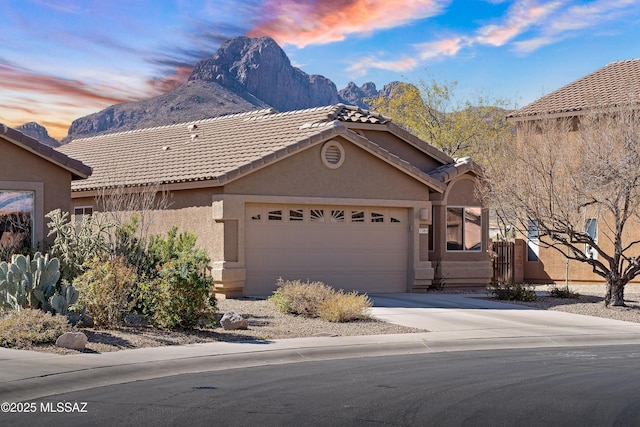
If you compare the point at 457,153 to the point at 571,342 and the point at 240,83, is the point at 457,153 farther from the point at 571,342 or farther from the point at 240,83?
the point at 240,83

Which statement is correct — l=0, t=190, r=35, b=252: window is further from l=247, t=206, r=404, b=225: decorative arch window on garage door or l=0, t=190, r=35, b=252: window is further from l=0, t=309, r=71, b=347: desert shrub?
l=247, t=206, r=404, b=225: decorative arch window on garage door

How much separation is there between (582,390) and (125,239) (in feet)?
34.2

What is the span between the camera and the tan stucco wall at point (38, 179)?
1930cm

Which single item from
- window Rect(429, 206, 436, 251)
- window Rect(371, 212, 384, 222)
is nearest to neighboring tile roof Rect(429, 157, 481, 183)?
window Rect(429, 206, 436, 251)

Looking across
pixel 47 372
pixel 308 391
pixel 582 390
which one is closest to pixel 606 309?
pixel 582 390

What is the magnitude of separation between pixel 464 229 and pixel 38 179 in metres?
13.0

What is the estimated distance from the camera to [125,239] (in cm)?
1838

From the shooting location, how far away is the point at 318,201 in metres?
23.6

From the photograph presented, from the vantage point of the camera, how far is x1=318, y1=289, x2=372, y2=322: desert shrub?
17688 millimetres

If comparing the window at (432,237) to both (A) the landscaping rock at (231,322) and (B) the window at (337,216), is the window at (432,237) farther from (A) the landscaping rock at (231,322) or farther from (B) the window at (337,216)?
(A) the landscaping rock at (231,322)

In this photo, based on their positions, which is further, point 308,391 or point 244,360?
point 244,360

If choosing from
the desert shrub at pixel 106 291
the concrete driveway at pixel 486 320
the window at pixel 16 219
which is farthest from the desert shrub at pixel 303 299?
the window at pixel 16 219

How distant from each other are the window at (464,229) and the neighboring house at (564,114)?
2.98m

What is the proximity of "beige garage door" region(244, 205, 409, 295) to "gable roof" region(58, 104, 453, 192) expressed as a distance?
4.45 ft
